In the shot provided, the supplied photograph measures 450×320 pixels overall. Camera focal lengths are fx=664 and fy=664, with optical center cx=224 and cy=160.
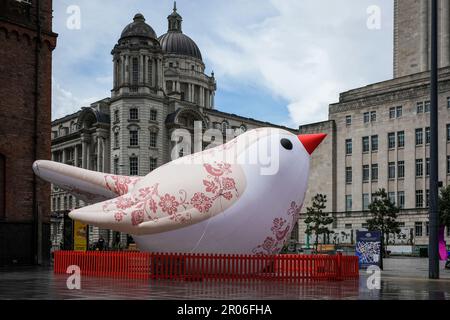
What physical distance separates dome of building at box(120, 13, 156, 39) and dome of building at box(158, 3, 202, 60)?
35.2 meters

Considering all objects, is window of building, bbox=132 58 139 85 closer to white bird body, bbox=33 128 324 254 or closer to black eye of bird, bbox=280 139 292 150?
white bird body, bbox=33 128 324 254

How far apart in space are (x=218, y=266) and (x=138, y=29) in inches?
3083

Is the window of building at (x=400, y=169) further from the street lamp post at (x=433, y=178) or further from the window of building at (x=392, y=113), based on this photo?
the street lamp post at (x=433, y=178)

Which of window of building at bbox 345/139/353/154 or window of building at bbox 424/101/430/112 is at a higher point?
window of building at bbox 424/101/430/112

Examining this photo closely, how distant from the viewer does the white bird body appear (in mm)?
18922

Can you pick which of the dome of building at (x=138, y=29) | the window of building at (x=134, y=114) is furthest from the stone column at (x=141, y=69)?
the window of building at (x=134, y=114)

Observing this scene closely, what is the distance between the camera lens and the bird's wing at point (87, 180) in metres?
21.7

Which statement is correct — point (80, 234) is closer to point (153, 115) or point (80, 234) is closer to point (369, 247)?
point (369, 247)

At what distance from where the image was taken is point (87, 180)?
71.6 ft

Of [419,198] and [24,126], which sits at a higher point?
[24,126]

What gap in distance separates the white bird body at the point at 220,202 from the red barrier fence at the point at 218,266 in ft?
1.30

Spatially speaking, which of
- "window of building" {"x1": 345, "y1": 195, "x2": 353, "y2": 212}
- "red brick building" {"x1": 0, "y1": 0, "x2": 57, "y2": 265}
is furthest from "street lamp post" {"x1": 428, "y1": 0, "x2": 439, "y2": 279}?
"window of building" {"x1": 345, "y1": 195, "x2": 353, "y2": 212}

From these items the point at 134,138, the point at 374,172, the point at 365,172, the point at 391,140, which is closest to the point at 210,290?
the point at 391,140
